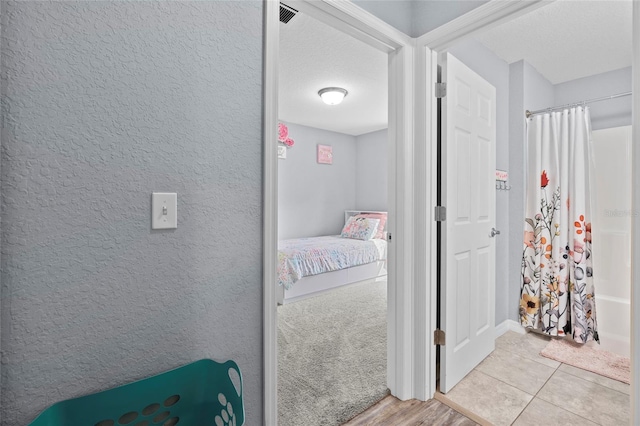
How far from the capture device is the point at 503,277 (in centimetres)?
282

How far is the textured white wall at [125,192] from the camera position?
0.79 metres

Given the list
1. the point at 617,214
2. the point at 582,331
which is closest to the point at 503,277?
the point at 582,331

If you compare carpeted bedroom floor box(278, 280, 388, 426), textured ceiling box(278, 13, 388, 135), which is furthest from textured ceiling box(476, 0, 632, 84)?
carpeted bedroom floor box(278, 280, 388, 426)

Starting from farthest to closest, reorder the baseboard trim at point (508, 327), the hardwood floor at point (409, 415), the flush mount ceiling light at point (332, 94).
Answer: the flush mount ceiling light at point (332, 94), the baseboard trim at point (508, 327), the hardwood floor at point (409, 415)

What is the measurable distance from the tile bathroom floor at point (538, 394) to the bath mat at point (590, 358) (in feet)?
0.27

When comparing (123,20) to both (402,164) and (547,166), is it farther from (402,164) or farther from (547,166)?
(547,166)

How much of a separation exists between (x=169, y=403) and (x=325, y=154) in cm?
500

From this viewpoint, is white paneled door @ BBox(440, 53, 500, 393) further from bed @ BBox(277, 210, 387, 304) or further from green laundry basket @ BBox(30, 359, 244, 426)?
bed @ BBox(277, 210, 387, 304)

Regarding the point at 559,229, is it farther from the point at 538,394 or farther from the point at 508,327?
the point at 538,394

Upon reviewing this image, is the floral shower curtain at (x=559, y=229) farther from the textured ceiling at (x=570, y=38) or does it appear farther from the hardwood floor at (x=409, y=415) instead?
the hardwood floor at (x=409, y=415)

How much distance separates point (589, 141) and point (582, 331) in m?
1.59

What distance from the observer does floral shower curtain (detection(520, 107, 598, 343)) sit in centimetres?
263

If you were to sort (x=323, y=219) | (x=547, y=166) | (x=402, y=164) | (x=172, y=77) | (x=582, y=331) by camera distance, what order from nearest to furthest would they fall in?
(x=172, y=77) < (x=402, y=164) < (x=582, y=331) < (x=547, y=166) < (x=323, y=219)

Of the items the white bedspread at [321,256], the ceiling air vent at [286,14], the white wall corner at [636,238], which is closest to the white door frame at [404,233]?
the ceiling air vent at [286,14]
